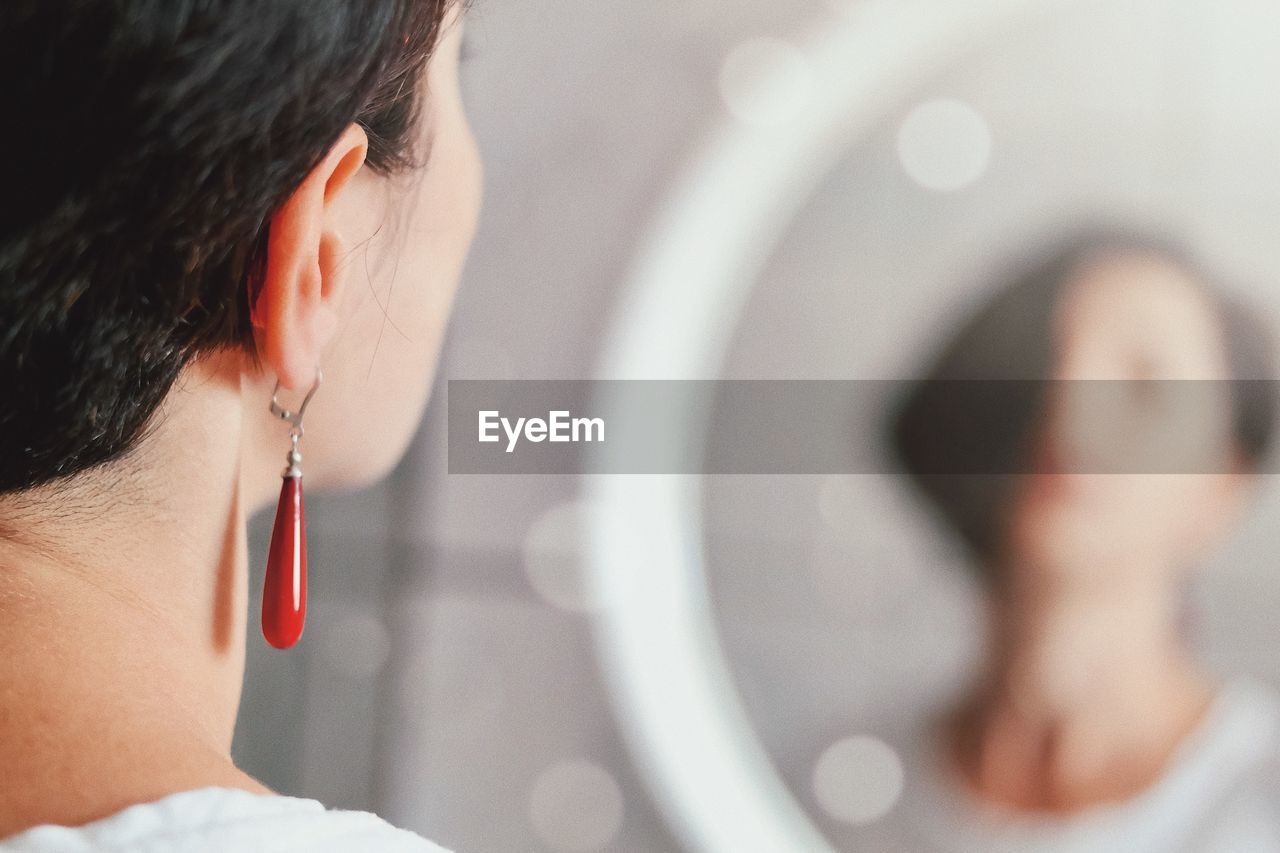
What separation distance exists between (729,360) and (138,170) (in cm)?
50

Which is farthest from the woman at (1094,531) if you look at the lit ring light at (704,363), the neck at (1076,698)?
the lit ring light at (704,363)

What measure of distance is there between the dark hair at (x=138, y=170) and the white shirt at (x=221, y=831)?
0.08 meters

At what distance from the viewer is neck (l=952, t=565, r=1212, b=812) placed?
2.22ft

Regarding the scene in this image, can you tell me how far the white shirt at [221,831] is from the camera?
17cm

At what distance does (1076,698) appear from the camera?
0.72m

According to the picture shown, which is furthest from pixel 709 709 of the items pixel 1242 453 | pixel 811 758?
pixel 1242 453

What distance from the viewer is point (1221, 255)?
65cm

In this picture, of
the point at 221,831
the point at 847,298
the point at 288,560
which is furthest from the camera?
the point at 847,298

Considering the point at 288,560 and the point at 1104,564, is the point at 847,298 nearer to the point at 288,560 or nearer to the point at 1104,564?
the point at 1104,564

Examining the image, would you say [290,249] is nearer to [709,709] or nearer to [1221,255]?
[709,709]

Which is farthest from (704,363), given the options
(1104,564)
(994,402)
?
(1104,564)

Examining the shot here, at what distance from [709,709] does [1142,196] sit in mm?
438

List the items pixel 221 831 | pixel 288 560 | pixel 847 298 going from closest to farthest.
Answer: pixel 221 831 < pixel 288 560 < pixel 847 298
